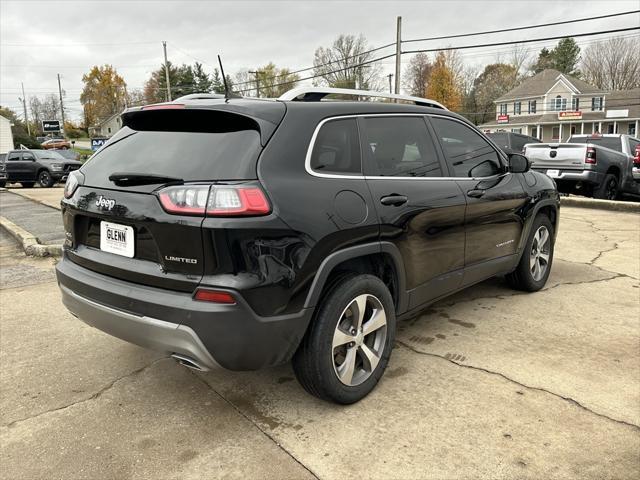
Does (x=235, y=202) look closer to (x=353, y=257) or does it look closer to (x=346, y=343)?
(x=353, y=257)

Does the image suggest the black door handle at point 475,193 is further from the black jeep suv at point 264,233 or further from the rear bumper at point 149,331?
the rear bumper at point 149,331

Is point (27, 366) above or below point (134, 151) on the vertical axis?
below

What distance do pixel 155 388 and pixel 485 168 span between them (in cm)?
299

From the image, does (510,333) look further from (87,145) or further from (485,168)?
(87,145)

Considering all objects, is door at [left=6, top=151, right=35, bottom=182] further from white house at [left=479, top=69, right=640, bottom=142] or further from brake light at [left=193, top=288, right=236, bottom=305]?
white house at [left=479, top=69, right=640, bottom=142]

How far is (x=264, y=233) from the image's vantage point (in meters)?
2.31

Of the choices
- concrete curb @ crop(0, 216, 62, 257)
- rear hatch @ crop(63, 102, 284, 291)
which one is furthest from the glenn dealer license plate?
concrete curb @ crop(0, 216, 62, 257)

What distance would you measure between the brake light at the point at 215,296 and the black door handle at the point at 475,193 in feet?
7.11

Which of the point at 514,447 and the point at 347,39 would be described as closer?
the point at 514,447

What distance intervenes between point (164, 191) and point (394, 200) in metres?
1.34

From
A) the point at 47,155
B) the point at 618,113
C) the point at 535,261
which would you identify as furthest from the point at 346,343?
the point at 618,113

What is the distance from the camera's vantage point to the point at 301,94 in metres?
2.96

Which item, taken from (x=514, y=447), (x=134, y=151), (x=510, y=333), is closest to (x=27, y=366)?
(x=134, y=151)

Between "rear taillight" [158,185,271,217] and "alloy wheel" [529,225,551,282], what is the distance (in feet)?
11.0
